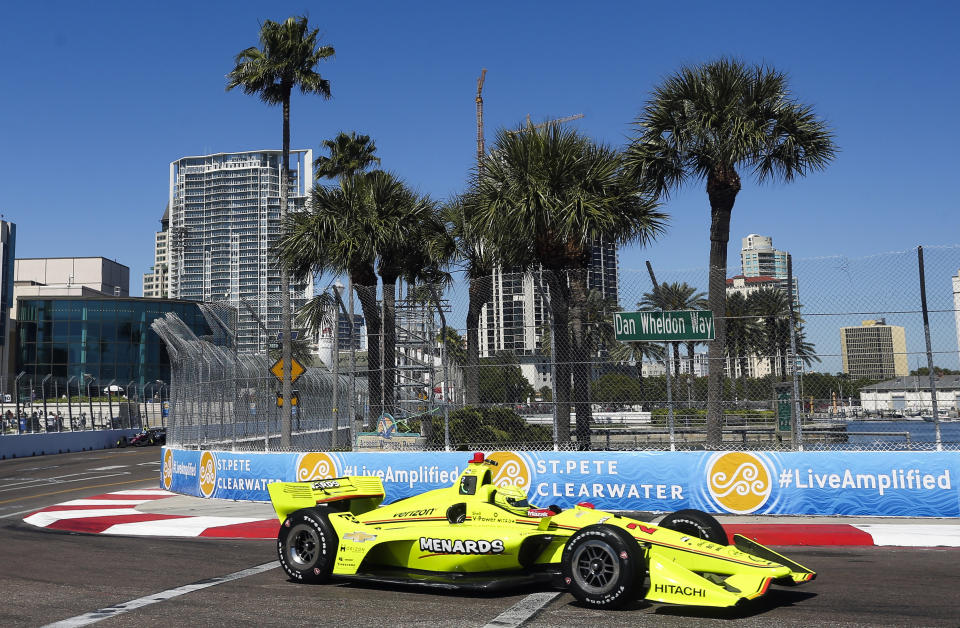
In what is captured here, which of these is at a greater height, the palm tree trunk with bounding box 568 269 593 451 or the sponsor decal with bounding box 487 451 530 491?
the palm tree trunk with bounding box 568 269 593 451

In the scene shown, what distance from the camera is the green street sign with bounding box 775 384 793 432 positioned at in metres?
12.6

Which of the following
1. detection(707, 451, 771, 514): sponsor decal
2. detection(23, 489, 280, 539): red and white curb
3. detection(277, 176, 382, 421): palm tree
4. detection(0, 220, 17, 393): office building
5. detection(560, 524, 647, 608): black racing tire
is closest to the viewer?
detection(560, 524, 647, 608): black racing tire

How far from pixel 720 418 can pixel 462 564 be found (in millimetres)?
7475

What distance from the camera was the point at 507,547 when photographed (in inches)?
Result: 299

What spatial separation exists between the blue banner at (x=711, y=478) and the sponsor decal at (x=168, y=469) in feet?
18.2

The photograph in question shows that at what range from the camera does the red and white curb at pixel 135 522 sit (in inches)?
495

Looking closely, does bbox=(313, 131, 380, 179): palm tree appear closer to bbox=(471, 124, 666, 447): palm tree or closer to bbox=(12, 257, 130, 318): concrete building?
bbox=(471, 124, 666, 447): palm tree

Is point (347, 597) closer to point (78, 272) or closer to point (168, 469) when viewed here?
point (168, 469)

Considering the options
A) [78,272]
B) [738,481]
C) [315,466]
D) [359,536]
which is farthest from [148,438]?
[78,272]

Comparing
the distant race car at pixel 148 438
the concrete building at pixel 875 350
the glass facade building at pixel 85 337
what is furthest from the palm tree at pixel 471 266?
the glass facade building at pixel 85 337

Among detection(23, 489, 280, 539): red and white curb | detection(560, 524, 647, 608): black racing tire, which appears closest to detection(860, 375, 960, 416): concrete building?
detection(560, 524, 647, 608): black racing tire

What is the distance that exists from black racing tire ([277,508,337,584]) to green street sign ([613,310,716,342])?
22.6ft

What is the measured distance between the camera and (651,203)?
17.1 metres

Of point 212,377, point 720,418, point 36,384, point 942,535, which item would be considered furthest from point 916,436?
point 36,384
